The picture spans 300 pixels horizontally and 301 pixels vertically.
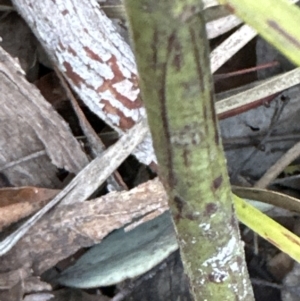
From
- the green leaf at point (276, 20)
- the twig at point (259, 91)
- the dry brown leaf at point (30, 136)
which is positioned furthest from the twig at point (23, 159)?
the green leaf at point (276, 20)

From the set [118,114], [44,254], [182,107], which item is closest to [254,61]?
[118,114]

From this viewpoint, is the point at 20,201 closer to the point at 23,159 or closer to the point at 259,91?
the point at 23,159

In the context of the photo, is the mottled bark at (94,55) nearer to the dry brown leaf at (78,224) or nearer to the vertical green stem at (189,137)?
the dry brown leaf at (78,224)

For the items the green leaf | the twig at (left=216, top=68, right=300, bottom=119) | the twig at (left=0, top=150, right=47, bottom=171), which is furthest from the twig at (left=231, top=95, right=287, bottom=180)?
the green leaf

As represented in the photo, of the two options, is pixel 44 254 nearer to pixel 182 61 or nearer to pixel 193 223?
pixel 193 223

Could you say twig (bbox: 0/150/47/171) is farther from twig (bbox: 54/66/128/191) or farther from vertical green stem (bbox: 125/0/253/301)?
vertical green stem (bbox: 125/0/253/301)

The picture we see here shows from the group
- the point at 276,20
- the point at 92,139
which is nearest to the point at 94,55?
the point at 92,139
